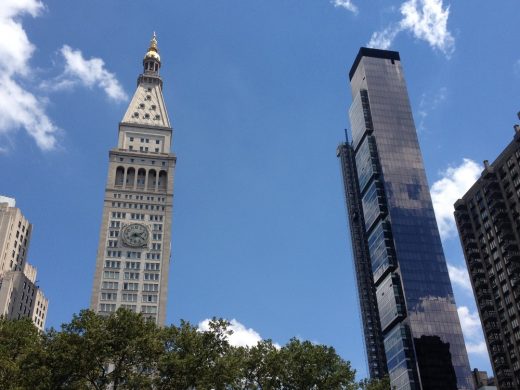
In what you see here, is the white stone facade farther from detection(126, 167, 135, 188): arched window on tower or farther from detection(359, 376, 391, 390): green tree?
detection(359, 376, 391, 390): green tree

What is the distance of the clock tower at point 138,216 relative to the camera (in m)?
124

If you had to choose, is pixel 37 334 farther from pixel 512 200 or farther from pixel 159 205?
pixel 512 200

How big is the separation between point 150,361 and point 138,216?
8334 cm

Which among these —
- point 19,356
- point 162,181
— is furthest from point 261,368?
point 162,181

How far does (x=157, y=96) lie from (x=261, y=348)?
11161 cm

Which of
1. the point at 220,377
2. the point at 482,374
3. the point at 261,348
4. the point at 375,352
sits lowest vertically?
the point at 220,377

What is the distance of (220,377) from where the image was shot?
53.0 metres

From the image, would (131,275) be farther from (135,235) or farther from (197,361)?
(197,361)

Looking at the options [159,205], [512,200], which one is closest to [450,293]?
[512,200]

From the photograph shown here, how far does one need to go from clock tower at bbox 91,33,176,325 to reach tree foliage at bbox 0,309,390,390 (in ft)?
195

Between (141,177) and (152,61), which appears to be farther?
(152,61)

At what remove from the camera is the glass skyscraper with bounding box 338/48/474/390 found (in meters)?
144

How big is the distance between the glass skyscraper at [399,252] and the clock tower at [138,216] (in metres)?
60.9

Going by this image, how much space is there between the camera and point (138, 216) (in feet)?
442
